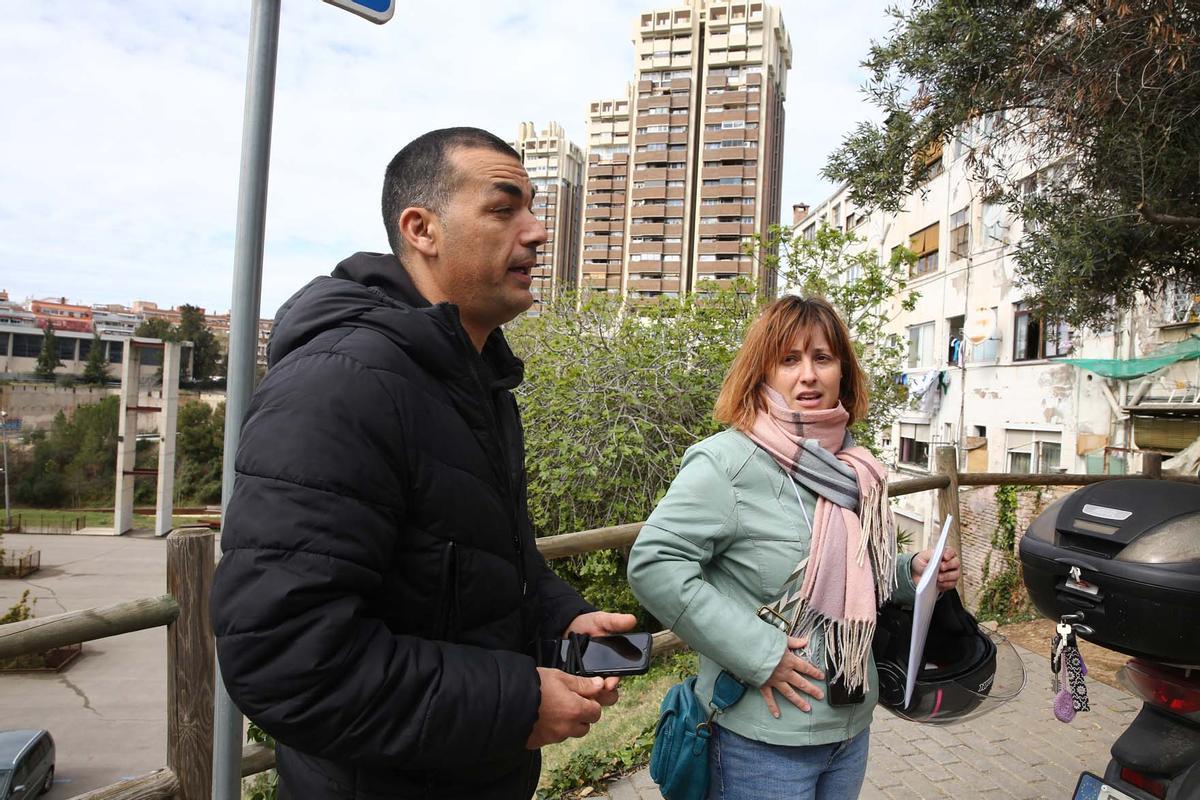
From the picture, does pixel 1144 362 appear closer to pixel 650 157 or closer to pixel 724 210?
pixel 724 210

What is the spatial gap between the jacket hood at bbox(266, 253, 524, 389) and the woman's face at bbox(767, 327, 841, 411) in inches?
40.5

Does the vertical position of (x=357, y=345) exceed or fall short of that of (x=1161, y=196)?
it falls short

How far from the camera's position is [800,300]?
2119mm

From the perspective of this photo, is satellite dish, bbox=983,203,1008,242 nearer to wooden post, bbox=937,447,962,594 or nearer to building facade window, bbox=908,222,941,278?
building facade window, bbox=908,222,941,278

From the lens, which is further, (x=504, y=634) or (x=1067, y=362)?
(x=1067, y=362)

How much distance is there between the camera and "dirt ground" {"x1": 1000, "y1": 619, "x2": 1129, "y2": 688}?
201 inches

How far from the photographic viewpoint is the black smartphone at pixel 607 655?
1278mm

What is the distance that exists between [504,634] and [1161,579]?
1603mm

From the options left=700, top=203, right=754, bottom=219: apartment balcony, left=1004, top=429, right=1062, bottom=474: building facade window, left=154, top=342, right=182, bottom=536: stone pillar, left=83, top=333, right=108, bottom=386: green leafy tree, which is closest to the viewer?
left=1004, top=429, right=1062, bottom=474: building facade window

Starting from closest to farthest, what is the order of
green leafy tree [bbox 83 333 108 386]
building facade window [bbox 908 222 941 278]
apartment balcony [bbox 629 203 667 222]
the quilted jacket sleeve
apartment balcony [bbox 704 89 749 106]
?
the quilted jacket sleeve, building facade window [bbox 908 222 941 278], green leafy tree [bbox 83 333 108 386], apartment balcony [bbox 704 89 749 106], apartment balcony [bbox 629 203 667 222]

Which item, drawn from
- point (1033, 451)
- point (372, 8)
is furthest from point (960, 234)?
point (372, 8)

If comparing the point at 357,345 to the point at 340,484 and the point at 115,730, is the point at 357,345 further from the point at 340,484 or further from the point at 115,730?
the point at 115,730

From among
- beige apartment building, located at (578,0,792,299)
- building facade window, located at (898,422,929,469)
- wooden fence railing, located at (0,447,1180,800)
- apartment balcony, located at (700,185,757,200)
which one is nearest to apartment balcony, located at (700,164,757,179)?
beige apartment building, located at (578,0,792,299)

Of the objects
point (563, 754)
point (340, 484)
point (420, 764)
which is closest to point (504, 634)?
point (420, 764)
